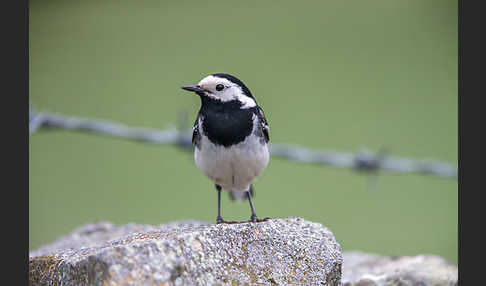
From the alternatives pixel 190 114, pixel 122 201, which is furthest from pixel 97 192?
pixel 190 114

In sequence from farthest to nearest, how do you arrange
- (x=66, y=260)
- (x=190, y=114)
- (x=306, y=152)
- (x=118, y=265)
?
(x=190, y=114), (x=306, y=152), (x=66, y=260), (x=118, y=265)

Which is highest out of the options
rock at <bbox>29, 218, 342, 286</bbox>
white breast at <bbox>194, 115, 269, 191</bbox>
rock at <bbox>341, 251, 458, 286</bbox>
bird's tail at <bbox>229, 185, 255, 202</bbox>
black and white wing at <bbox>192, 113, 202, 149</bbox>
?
black and white wing at <bbox>192, 113, 202, 149</bbox>

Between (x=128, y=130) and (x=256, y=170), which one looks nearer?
(x=256, y=170)

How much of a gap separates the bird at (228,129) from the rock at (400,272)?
801mm

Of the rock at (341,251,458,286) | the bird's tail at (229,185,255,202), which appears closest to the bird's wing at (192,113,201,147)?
the bird's tail at (229,185,255,202)

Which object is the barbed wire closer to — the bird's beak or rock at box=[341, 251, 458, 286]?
rock at box=[341, 251, 458, 286]

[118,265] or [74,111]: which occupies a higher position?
[74,111]

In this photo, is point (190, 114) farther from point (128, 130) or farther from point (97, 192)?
point (97, 192)

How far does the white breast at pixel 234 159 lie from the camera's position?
356cm

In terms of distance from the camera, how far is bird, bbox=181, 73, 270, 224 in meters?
3.53

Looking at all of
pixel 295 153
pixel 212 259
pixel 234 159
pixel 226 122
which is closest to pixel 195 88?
pixel 226 122

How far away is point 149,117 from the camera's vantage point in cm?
893

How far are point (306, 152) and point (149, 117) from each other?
4.77 metres

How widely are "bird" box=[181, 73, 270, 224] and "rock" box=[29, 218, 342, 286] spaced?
0.52 metres
